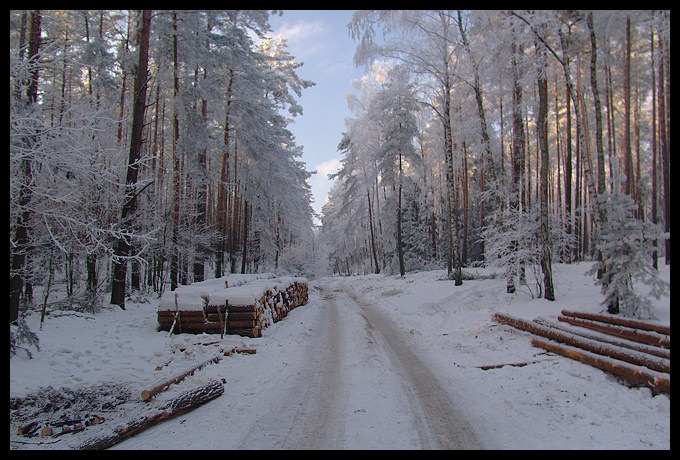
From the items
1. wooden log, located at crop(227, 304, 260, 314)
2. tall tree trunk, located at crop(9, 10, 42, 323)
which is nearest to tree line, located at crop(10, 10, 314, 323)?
tall tree trunk, located at crop(9, 10, 42, 323)

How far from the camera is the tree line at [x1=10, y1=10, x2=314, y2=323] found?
495 cm

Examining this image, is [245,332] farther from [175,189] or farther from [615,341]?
[615,341]

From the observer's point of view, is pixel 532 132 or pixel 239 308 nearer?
pixel 239 308

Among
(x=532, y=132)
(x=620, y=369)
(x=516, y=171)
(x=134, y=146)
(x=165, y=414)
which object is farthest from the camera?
(x=532, y=132)

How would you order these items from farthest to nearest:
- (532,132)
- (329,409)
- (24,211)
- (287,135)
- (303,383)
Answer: (287,135) < (532,132) < (303,383) < (24,211) < (329,409)

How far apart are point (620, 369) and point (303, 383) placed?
408cm

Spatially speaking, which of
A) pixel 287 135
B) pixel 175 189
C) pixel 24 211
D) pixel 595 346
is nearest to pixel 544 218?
pixel 595 346

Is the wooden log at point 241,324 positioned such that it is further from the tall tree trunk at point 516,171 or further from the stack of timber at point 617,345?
the tall tree trunk at point 516,171

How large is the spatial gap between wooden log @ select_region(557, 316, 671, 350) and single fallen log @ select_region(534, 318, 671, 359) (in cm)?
4

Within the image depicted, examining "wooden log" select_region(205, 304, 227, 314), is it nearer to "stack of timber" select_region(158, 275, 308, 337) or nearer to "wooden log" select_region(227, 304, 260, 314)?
"stack of timber" select_region(158, 275, 308, 337)

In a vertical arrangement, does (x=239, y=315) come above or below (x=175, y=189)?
below

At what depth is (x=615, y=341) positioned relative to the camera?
14.2ft

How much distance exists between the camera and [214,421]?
13.8 feet

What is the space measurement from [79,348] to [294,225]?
2905 cm
